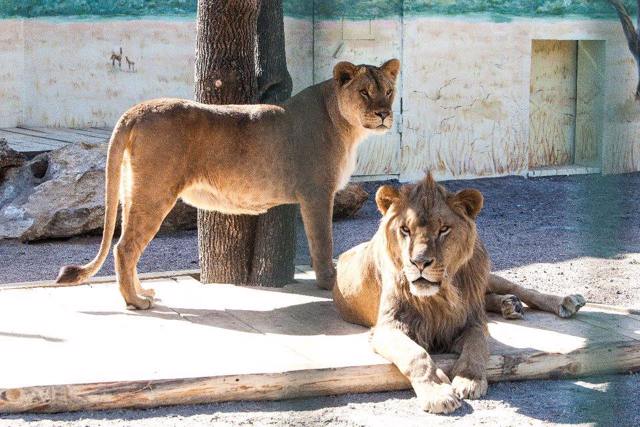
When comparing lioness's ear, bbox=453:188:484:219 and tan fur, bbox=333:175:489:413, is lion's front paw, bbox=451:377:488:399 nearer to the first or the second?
tan fur, bbox=333:175:489:413

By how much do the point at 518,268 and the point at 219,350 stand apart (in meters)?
2.64

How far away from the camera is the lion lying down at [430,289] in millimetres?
2922

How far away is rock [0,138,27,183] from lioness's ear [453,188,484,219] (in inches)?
172

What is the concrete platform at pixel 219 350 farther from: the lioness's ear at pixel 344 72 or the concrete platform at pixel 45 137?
the concrete platform at pixel 45 137

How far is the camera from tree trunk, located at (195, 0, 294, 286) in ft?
14.3

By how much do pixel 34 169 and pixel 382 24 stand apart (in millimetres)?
2602

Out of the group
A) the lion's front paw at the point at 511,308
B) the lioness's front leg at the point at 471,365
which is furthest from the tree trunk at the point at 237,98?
the lioness's front leg at the point at 471,365

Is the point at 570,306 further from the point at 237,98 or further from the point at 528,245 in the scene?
the point at 528,245

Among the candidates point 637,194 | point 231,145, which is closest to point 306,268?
point 231,145

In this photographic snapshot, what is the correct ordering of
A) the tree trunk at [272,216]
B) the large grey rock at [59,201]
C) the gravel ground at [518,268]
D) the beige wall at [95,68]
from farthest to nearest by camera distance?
1. the beige wall at [95,68]
2. the large grey rock at [59,201]
3. the tree trunk at [272,216]
4. the gravel ground at [518,268]

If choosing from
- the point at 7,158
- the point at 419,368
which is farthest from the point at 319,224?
the point at 7,158

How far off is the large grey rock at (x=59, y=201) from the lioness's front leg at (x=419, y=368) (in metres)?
3.68

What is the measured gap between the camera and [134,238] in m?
3.71

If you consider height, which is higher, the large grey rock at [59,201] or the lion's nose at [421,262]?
the lion's nose at [421,262]
